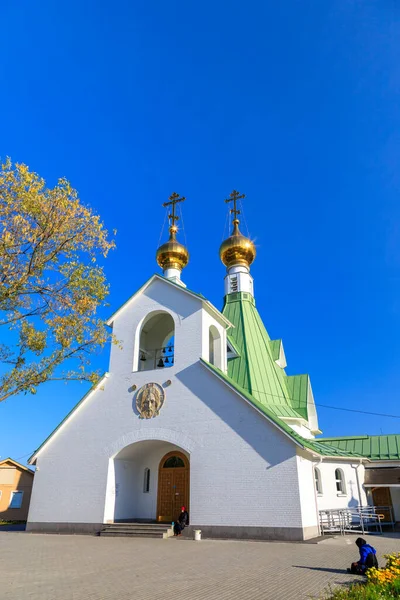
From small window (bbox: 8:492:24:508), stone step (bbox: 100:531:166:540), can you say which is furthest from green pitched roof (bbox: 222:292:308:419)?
small window (bbox: 8:492:24:508)

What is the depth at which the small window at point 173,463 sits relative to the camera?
17.1 metres

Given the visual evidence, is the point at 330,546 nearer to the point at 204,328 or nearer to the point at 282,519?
the point at 282,519

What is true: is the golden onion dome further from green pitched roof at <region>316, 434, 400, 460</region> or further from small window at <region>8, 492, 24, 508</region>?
small window at <region>8, 492, 24, 508</region>

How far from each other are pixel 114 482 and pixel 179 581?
31.4 feet

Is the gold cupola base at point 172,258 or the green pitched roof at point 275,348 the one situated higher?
the gold cupola base at point 172,258

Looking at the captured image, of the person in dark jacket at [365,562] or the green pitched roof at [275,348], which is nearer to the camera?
the person in dark jacket at [365,562]

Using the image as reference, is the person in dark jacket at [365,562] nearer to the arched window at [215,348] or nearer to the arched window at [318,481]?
the arched window at [318,481]

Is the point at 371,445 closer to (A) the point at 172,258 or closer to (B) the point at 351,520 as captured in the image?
(B) the point at 351,520

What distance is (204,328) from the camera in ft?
55.3

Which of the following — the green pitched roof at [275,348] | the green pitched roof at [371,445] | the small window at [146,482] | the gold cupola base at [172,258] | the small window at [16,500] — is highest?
the gold cupola base at [172,258]

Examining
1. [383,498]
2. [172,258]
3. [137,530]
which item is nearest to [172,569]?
[137,530]

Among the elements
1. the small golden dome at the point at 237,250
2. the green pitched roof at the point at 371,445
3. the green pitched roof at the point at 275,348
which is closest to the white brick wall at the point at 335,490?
the green pitched roof at the point at 371,445

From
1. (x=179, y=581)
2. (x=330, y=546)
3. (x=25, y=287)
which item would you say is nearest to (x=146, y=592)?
(x=179, y=581)

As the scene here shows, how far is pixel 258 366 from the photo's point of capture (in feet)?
65.3
